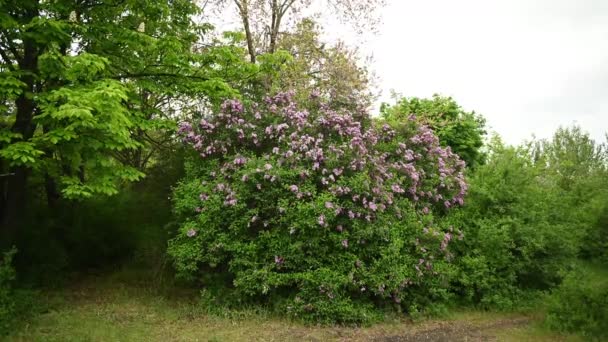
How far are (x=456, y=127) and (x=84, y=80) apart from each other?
10.3 metres

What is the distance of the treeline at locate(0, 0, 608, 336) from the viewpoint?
7.59 meters

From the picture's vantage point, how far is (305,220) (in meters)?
8.09

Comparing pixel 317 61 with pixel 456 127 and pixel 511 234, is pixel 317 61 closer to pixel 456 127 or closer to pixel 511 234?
pixel 456 127

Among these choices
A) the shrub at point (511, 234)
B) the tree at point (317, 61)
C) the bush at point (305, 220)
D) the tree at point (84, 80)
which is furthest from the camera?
the tree at point (317, 61)

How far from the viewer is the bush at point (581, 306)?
24.1ft

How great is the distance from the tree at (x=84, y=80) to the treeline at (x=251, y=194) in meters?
0.04

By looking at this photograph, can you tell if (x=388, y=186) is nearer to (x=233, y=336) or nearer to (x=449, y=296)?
(x=449, y=296)

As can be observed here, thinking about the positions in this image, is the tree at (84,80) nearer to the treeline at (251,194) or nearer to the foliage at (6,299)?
the treeline at (251,194)

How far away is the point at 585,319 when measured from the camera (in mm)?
7477

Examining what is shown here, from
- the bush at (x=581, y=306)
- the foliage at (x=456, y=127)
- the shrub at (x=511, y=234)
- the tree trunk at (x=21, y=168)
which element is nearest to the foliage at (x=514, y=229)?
the shrub at (x=511, y=234)

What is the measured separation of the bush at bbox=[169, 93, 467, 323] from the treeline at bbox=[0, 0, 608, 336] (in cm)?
3

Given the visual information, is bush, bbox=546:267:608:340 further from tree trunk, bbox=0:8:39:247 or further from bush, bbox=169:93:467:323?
tree trunk, bbox=0:8:39:247

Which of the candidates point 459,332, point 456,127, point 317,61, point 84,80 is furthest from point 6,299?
point 317,61

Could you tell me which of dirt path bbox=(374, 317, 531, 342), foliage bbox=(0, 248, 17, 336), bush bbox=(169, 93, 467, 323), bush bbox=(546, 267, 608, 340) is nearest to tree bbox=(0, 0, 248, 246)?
bush bbox=(169, 93, 467, 323)
